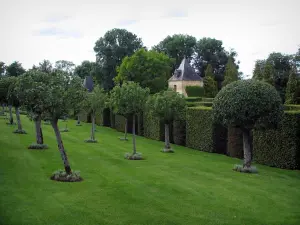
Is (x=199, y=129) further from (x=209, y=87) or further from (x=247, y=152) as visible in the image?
(x=209, y=87)

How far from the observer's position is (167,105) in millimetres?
26156

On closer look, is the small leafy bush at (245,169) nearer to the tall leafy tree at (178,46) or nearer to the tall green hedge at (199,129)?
the tall green hedge at (199,129)

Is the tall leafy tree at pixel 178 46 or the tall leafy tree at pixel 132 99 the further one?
the tall leafy tree at pixel 178 46

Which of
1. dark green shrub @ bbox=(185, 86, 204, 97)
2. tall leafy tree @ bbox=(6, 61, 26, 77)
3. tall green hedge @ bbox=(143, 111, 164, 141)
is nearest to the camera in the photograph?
tall green hedge @ bbox=(143, 111, 164, 141)

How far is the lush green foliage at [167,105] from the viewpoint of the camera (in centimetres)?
2612

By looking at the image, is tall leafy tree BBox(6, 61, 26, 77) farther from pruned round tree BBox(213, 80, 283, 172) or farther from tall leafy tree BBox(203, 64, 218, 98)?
pruned round tree BBox(213, 80, 283, 172)

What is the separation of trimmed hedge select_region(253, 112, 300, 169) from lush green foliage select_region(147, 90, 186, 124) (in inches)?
276

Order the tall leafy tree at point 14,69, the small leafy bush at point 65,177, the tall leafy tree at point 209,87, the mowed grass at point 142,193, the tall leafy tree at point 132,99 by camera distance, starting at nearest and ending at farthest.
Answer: the mowed grass at point 142,193 → the small leafy bush at point 65,177 → the tall leafy tree at point 132,99 → the tall leafy tree at point 209,87 → the tall leafy tree at point 14,69

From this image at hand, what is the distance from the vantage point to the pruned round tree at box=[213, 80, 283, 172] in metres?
17.3

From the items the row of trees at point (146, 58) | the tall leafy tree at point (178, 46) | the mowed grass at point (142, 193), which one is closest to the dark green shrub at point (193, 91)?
the row of trees at point (146, 58)

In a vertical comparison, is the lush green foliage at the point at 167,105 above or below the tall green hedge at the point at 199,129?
above

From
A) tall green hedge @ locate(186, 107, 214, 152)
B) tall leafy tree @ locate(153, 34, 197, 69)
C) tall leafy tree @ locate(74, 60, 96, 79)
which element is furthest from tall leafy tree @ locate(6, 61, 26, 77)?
tall green hedge @ locate(186, 107, 214, 152)

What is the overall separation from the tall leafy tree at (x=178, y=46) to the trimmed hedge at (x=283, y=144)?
59819mm

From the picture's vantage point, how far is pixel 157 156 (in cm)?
2342
